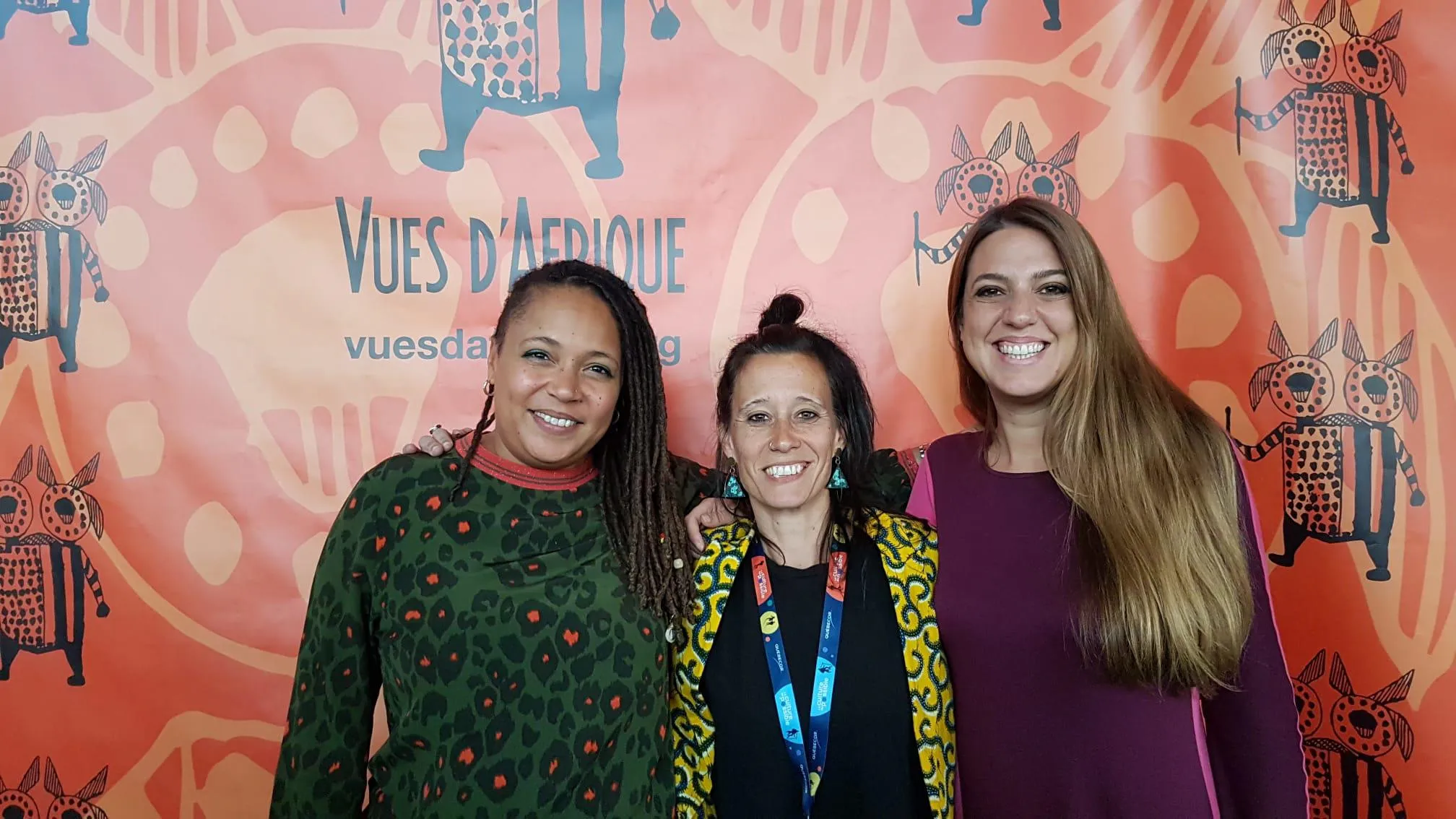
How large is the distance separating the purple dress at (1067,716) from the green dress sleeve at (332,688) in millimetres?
1067

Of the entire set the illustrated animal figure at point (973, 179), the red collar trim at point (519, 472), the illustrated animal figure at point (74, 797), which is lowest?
the illustrated animal figure at point (74, 797)

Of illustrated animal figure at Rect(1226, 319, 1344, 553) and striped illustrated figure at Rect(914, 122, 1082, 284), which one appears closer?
illustrated animal figure at Rect(1226, 319, 1344, 553)

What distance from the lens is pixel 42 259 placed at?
206 cm

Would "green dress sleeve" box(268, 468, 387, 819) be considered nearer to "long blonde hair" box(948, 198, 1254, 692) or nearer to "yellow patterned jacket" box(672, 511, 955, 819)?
"yellow patterned jacket" box(672, 511, 955, 819)

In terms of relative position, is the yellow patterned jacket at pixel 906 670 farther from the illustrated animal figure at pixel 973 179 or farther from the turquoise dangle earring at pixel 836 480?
the illustrated animal figure at pixel 973 179

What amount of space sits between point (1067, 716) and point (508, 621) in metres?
0.99

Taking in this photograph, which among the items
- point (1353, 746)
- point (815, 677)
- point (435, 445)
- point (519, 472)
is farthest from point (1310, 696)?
point (435, 445)

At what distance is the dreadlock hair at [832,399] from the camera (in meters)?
1.66

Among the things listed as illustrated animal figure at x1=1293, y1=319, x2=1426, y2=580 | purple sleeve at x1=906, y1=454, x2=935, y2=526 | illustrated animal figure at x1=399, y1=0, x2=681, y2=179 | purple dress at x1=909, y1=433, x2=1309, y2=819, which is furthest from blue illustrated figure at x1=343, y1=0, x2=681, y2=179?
illustrated animal figure at x1=1293, y1=319, x2=1426, y2=580

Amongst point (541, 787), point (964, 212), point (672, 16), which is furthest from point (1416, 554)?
point (672, 16)

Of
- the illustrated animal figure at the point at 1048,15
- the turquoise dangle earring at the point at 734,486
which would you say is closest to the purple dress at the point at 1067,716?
the turquoise dangle earring at the point at 734,486

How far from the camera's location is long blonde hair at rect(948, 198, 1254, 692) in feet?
4.39

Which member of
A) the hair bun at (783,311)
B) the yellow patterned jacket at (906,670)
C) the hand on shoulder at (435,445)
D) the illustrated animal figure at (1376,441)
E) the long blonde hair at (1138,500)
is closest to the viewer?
the long blonde hair at (1138,500)

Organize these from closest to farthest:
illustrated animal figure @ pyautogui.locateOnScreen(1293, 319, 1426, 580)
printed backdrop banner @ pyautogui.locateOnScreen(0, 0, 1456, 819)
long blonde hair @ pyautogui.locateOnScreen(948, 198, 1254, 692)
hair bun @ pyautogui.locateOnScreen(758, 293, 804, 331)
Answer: long blonde hair @ pyautogui.locateOnScreen(948, 198, 1254, 692), hair bun @ pyautogui.locateOnScreen(758, 293, 804, 331), illustrated animal figure @ pyautogui.locateOnScreen(1293, 319, 1426, 580), printed backdrop banner @ pyautogui.locateOnScreen(0, 0, 1456, 819)
